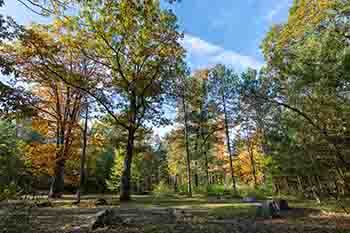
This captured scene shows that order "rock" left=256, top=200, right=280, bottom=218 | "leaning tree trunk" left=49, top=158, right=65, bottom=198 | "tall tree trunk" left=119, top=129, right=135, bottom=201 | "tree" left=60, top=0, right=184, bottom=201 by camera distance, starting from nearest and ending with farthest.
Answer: "rock" left=256, top=200, right=280, bottom=218 < "tree" left=60, top=0, right=184, bottom=201 < "tall tree trunk" left=119, top=129, right=135, bottom=201 < "leaning tree trunk" left=49, top=158, right=65, bottom=198

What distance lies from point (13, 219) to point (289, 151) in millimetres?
12377

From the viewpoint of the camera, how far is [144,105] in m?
14.1

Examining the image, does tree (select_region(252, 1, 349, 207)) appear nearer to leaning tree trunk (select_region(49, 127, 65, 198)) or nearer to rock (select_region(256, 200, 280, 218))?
rock (select_region(256, 200, 280, 218))

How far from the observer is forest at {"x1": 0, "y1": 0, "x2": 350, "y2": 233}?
19.5ft

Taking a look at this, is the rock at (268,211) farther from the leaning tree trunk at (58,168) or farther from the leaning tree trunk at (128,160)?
the leaning tree trunk at (58,168)

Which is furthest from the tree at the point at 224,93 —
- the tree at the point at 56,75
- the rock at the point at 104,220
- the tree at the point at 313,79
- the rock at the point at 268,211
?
the rock at the point at 104,220

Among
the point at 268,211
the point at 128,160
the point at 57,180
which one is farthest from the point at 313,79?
the point at 57,180

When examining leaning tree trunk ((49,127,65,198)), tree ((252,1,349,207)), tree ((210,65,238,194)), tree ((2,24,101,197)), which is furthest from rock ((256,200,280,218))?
tree ((210,65,238,194))

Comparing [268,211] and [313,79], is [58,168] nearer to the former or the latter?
[268,211]

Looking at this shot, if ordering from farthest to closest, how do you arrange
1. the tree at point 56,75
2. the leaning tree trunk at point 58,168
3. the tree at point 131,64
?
the leaning tree trunk at point 58,168 < the tree at point 56,75 < the tree at point 131,64

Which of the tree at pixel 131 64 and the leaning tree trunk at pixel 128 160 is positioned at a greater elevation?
the tree at pixel 131 64

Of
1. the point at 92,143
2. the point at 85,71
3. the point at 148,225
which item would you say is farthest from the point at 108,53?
the point at 148,225

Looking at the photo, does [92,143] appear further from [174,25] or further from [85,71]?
[174,25]

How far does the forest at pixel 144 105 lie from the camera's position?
595 cm
